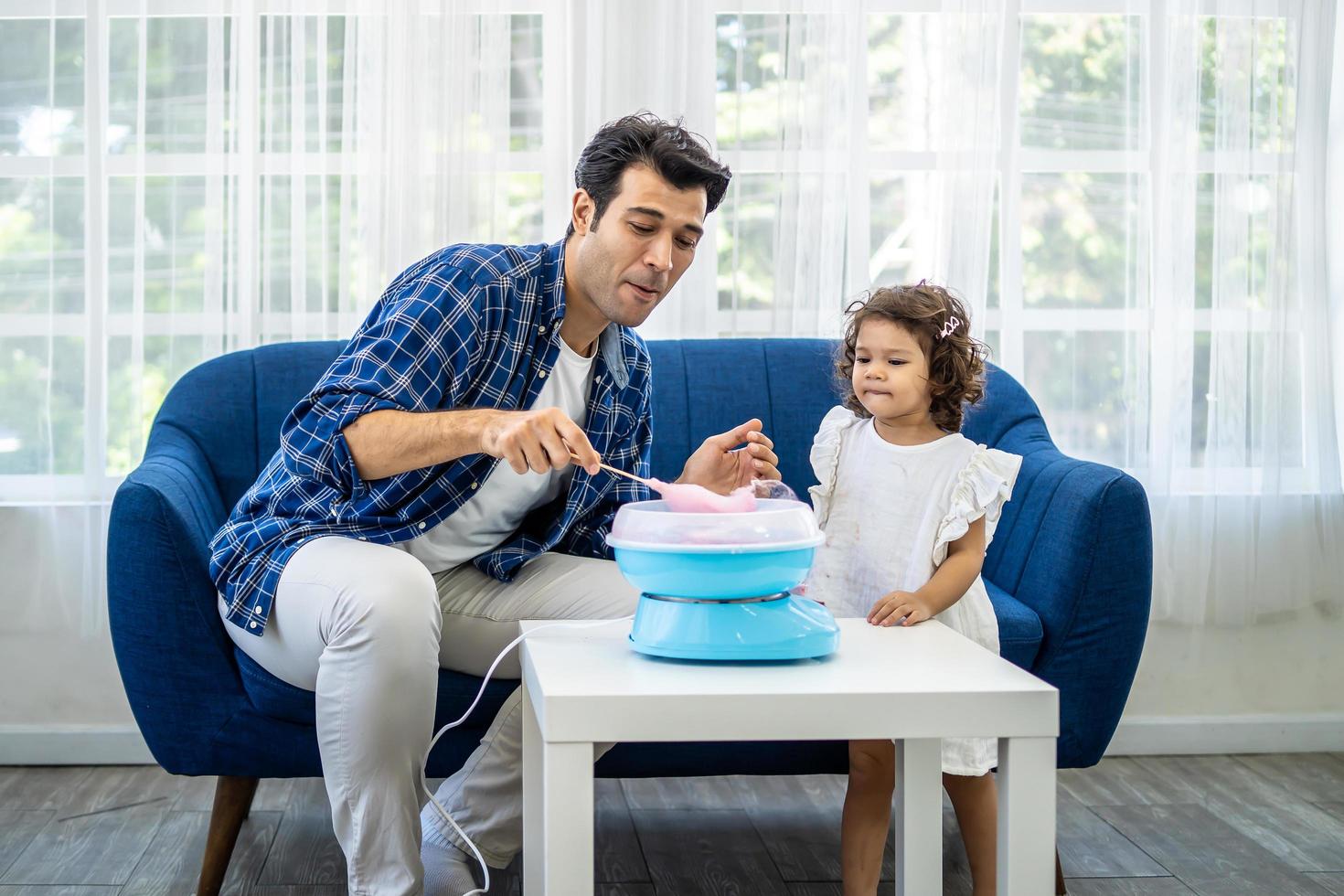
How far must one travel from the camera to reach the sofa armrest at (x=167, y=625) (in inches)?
67.4

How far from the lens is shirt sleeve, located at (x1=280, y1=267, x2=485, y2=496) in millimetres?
1585

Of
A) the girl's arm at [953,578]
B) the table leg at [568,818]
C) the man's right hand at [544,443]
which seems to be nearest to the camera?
the table leg at [568,818]

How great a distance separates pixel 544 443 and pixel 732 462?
0.45 meters

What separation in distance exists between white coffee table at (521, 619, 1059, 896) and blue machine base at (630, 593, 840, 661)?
0.05 feet

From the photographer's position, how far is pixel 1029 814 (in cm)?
112

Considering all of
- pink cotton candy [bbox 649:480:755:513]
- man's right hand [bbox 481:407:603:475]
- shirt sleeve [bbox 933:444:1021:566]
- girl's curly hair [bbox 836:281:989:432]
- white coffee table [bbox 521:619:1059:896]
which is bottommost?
white coffee table [bbox 521:619:1059:896]

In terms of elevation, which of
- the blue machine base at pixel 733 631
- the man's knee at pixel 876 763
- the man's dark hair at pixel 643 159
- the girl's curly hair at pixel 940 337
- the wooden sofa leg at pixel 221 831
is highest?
the man's dark hair at pixel 643 159

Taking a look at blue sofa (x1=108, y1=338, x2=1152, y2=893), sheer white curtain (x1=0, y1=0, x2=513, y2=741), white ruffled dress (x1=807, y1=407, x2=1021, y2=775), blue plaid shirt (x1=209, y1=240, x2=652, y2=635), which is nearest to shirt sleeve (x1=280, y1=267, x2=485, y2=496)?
blue plaid shirt (x1=209, y1=240, x2=652, y2=635)

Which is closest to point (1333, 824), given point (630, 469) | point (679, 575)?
point (630, 469)

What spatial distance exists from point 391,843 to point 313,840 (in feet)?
2.14

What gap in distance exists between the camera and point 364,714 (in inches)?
59.2

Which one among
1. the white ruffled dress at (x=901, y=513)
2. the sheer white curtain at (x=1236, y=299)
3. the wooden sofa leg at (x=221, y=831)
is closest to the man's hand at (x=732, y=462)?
the white ruffled dress at (x=901, y=513)

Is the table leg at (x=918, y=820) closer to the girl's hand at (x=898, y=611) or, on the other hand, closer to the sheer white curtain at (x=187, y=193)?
the girl's hand at (x=898, y=611)

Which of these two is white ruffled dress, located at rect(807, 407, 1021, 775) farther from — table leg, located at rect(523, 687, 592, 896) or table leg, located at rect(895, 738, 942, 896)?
table leg, located at rect(523, 687, 592, 896)
